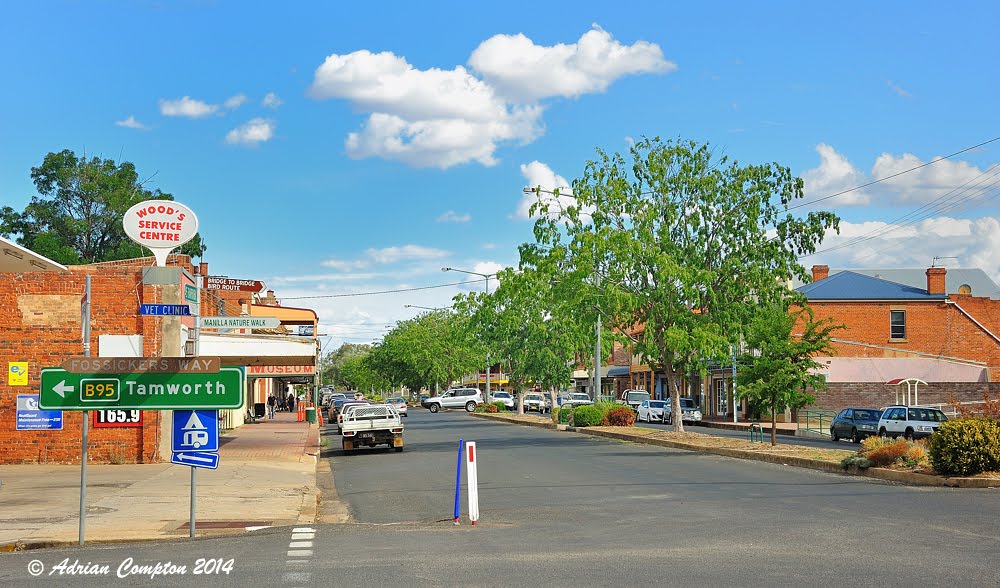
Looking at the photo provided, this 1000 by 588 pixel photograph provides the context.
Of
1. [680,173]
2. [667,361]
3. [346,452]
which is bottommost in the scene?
[346,452]

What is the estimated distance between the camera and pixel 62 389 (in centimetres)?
1209

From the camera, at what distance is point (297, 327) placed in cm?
7612

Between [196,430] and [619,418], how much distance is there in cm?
3343

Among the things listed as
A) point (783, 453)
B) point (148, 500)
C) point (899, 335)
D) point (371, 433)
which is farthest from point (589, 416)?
point (148, 500)

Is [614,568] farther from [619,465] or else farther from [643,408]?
[643,408]

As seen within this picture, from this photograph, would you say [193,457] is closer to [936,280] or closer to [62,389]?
[62,389]

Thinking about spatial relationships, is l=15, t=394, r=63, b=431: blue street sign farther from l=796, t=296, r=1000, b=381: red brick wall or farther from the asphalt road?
l=796, t=296, r=1000, b=381: red brick wall

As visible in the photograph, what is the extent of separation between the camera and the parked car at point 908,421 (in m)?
34.9

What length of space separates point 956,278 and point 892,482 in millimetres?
73168

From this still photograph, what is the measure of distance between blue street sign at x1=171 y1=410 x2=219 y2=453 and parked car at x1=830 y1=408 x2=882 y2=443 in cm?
2894

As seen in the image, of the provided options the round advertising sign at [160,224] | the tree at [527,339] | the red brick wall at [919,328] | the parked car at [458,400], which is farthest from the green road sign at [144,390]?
the parked car at [458,400]

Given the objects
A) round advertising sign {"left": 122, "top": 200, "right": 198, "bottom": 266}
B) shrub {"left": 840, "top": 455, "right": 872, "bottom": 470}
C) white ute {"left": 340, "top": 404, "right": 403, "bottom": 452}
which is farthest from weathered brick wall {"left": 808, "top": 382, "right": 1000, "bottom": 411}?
Result: round advertising sign {"left": 122, "top": 200, "right": 198, "bottom": 266}

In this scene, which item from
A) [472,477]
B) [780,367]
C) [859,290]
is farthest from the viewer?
[859,290]

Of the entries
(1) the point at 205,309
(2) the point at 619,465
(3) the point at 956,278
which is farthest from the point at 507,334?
(3) the point at 956,278
